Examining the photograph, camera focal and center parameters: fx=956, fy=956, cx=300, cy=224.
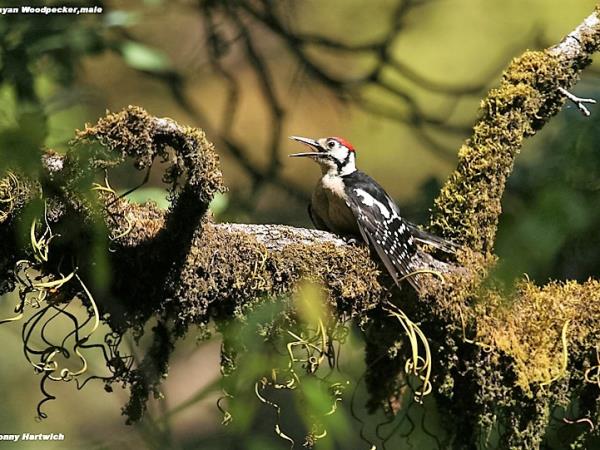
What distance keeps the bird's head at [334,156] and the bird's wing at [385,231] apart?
18 cm

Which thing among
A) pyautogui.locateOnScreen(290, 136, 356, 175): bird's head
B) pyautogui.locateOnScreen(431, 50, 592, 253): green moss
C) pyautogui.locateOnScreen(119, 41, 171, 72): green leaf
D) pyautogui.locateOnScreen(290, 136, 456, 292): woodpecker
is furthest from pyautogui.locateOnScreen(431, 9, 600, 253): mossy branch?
pyautogui.locateOnScreen(119, 41, 171, 72): green leaf

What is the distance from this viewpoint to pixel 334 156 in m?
2.82

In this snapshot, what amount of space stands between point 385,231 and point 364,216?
0.13m

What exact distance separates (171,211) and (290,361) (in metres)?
0.47

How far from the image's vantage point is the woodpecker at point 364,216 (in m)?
2.23

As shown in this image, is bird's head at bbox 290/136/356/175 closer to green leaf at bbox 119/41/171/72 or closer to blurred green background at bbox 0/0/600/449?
green leaf at bbox 119/41/171/72

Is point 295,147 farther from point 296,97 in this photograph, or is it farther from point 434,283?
point 434,283

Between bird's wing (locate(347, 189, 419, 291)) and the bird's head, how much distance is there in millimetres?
183

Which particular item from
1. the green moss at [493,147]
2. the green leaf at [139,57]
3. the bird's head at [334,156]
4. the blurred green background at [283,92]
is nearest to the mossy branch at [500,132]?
the green moss at [493,147]

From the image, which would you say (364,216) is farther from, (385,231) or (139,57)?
(139,57)

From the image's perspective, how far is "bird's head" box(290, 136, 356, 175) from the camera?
110 inches

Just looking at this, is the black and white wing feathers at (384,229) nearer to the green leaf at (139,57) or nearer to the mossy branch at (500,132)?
the mossy branch at (500,132)

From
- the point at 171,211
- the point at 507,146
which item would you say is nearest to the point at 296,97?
the point at 507,146

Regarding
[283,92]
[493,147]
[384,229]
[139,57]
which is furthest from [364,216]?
[283,92]
